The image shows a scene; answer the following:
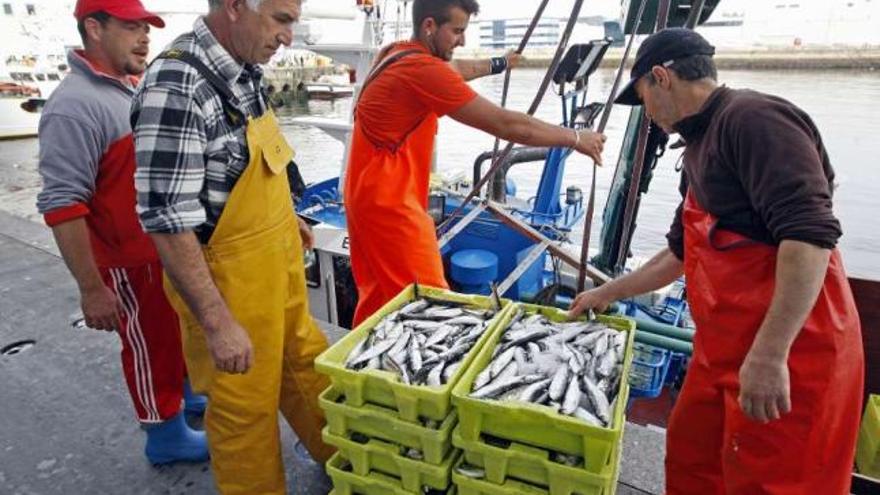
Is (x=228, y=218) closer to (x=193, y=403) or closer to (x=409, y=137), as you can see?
(x=409, y=137)

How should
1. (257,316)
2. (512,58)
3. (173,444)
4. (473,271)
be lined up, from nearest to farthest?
(257,316) → (173,444) → (512,58) → (473,271)

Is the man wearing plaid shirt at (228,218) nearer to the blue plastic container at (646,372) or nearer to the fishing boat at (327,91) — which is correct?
the blue plastic container at (646,372)

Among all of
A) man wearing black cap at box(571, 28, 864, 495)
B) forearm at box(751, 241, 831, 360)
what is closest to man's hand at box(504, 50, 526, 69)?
man wearing black cap at box(571, 28, 864, 495)

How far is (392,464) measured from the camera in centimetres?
173

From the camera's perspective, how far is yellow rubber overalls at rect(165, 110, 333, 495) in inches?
74.1

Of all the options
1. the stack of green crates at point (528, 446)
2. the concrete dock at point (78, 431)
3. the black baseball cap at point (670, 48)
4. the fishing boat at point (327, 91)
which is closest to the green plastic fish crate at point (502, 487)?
the stack of green crates at point (528, 446)

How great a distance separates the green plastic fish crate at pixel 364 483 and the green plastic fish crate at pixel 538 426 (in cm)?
33

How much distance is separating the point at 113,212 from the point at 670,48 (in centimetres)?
234

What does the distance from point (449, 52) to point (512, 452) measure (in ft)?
7.09

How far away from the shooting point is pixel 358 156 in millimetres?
2941

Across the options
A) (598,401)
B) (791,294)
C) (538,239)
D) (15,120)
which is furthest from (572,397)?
(15,120)

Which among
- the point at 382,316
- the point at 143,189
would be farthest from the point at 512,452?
the point at 143,189

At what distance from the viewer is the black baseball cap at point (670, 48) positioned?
1811 millimetres

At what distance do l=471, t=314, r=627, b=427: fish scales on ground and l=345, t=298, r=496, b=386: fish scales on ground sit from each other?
11 cm
